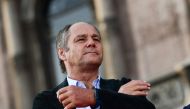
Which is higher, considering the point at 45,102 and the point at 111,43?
the point at 45,102

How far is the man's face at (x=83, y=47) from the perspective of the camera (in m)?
2.45

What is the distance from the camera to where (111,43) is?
951 centimetres

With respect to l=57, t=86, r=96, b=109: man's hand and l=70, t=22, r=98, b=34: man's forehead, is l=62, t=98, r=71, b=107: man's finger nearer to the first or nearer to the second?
l=57, t=86, r=96, b=109: man's hand

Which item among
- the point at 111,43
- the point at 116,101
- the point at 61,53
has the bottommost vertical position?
the point at 111,43

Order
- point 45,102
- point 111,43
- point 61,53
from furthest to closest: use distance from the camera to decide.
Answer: point 111,43
point 61,53
point 45,102

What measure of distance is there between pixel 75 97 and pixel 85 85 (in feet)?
0.50

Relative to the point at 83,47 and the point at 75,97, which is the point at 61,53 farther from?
the point at 75,97

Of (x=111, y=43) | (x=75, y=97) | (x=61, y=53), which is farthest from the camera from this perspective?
(x=111, y=43)

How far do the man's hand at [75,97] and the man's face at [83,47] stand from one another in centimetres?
14

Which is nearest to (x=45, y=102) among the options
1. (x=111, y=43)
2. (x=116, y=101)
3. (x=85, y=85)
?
(x=85, y=85)

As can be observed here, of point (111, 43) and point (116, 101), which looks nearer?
point (116, 101)

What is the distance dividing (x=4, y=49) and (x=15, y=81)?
49 centimetres

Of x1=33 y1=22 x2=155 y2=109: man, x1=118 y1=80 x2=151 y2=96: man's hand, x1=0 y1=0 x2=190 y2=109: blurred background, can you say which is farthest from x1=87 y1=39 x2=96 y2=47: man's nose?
x1=0 y1=0 x2=190 y2=109: blurred background

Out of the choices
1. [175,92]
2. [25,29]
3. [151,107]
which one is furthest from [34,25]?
[151,107]
